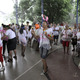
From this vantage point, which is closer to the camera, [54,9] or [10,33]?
[10,33]

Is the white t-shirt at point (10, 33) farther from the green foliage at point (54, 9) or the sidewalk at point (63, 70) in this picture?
the green foliage at point (54, 9)

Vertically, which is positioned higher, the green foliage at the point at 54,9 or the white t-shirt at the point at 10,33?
the green foliage at the point at 54,9

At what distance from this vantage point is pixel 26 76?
12.3 feet

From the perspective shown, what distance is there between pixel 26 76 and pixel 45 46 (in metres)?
1.22

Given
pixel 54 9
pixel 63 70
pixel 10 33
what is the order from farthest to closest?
pixel 54 9
pixel 10 33
pixel 63 70

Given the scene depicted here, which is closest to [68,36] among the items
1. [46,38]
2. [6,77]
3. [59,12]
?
[46,38]

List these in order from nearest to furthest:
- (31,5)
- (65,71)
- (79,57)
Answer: (65,71) < (79,57) < (31,5)

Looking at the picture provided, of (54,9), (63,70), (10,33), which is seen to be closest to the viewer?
(63,70)

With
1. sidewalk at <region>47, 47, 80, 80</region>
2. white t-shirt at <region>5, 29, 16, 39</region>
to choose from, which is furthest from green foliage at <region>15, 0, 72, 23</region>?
sidewalk at <region>47, 47, 80, 80</region>

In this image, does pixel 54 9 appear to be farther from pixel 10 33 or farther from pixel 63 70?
pixel 63 70

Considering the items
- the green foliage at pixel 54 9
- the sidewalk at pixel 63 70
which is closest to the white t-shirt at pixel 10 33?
the sidewalk at pixel 63 70

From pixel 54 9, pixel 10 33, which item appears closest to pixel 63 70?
pixel 10 33

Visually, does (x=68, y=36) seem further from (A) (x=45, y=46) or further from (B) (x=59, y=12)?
(B) (x=59, y=12)

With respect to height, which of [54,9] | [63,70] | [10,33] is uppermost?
[54,9]
